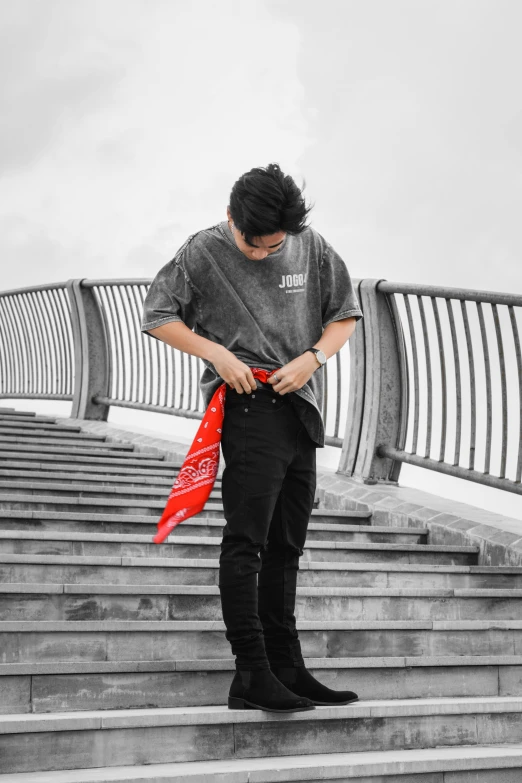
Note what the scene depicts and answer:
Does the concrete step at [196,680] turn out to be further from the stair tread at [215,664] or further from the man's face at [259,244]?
the man's face at [259,244]

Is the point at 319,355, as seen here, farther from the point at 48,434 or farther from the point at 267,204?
the point at 48,434

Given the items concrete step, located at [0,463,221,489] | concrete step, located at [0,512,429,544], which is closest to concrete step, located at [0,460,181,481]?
concrete step, located at [0,463,221,489]

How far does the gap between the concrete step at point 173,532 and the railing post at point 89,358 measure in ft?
14.0

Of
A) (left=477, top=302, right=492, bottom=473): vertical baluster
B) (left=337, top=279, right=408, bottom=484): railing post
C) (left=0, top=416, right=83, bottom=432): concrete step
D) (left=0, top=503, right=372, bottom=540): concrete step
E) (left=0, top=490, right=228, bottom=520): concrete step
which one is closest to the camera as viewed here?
(left=0, top=503, right=372, bottom=540): concrete step

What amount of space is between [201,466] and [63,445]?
4.39 meters

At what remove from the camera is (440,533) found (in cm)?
520

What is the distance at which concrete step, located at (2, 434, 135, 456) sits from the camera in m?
6.72

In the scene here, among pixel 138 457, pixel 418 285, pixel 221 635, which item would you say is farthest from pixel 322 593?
pixel 138 457

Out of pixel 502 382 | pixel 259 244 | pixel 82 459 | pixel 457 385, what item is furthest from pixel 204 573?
pixel 82 459

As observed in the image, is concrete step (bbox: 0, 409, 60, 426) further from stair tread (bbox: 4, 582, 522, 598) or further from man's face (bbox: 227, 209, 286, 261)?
man's face (bbox: 227, 209, 286, 261)

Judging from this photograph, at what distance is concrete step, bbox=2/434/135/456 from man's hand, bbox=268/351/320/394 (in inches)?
155

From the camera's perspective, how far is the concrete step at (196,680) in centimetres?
300

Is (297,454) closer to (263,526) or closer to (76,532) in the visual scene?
(263,526)

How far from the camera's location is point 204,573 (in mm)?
4062
